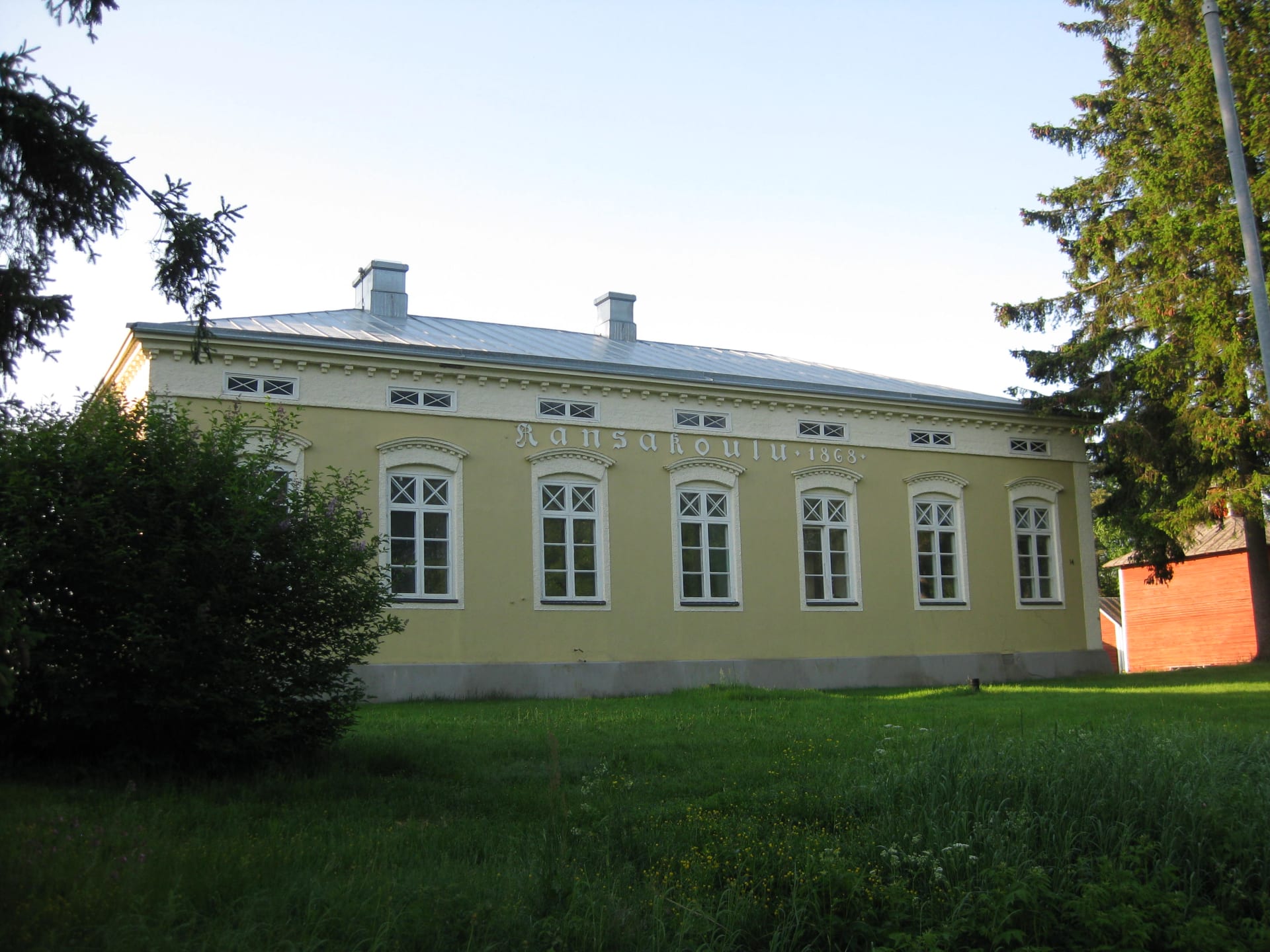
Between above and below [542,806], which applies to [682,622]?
above

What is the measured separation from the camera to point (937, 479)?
2339cm

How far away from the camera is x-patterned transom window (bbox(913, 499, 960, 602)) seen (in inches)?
911

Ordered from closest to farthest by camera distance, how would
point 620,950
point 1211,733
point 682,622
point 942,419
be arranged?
point 620,950 → point 1211,733 → point 682,622 → point 942,419

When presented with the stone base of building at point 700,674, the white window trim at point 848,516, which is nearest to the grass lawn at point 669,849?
the stone base of building at point 700,674

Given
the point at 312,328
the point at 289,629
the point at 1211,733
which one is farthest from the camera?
the point at 312,328

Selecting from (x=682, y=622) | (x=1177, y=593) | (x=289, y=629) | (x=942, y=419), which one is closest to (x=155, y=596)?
(x=289, y=629)

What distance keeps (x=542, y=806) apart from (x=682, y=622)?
1259 centimetres

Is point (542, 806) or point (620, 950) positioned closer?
point (620, 950)

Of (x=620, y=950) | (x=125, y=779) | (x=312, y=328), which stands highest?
(x=312, y=328)

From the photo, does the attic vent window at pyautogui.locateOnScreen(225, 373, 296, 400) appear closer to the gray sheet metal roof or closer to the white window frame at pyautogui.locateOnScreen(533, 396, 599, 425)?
the gray sheet metal roof

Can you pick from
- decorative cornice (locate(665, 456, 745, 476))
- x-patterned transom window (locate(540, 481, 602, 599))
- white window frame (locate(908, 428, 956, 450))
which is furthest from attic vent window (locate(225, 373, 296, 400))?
white window frame (locate(908, 428, 956, 450))

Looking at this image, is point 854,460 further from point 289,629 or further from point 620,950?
point 620,950

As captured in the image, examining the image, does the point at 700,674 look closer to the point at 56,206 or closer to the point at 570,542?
the point at 570,542

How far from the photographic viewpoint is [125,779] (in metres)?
7.94
